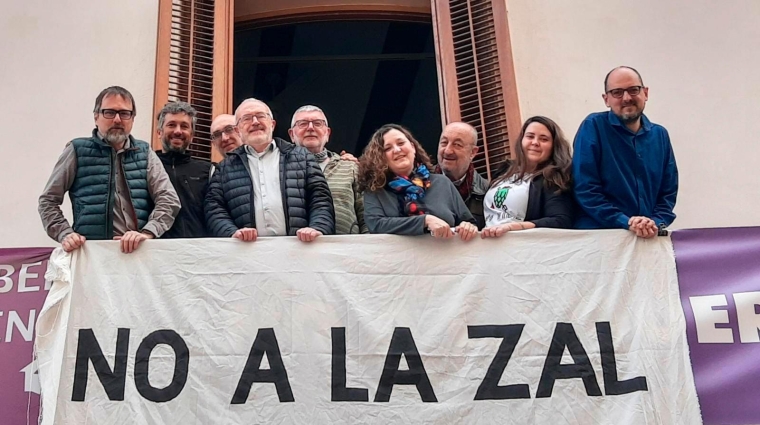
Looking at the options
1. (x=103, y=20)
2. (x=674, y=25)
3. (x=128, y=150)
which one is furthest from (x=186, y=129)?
(x=674, y=25)

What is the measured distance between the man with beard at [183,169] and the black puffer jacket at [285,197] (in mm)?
141

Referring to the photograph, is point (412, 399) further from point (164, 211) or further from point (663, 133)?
point (663, 133)

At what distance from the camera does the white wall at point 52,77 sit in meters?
4.52

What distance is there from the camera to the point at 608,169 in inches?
134

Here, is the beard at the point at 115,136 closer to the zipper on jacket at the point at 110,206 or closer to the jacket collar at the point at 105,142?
the jacket collar at the point at 105,142

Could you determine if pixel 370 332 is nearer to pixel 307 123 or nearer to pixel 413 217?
pixel 413 217

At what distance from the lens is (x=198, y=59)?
475 centimetres

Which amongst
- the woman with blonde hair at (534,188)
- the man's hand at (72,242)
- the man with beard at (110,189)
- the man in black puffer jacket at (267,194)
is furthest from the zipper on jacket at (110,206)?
the woman with blonde hair at (534,188)

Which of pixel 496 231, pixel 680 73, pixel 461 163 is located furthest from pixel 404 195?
pixel 680 73

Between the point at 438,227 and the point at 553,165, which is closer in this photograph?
the point at 438,227

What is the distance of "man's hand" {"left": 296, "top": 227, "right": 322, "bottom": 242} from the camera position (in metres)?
3.27

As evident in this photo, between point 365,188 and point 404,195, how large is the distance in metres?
0.17

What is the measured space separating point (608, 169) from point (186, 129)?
1958 millimetres

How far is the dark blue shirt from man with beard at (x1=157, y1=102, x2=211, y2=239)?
168 cm
